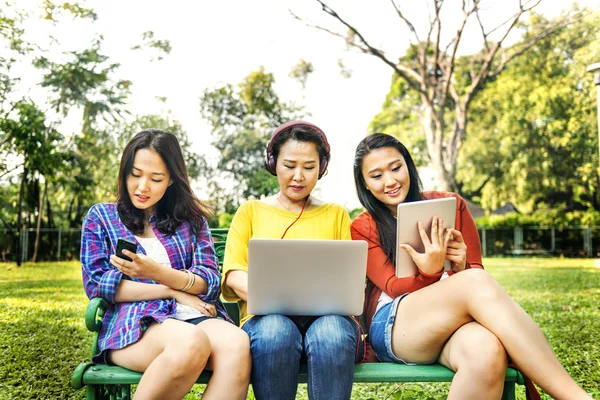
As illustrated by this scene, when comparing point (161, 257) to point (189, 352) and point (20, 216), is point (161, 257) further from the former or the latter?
point (20, 216)

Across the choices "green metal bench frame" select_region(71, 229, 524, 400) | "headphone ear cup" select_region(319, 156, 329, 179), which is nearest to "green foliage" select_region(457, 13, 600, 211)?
"headphone ear cup" select_region(319, 156, 329, 179)

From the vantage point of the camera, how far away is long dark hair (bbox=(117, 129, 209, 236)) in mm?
1890

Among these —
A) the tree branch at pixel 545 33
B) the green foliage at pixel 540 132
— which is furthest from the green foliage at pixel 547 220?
the tree branch at pixel 545 33

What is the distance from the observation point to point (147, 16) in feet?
22.3

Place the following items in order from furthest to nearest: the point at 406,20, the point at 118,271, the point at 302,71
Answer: the point at 406,20 < the point at 302,71 < the point at 118,271

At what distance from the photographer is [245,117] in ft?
32.0

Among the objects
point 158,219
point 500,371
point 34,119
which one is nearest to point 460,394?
point 500,371

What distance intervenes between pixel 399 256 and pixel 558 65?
1131cm

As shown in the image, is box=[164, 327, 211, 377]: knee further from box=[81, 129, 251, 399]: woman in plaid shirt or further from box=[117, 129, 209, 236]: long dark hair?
box=[117, 129, 209, 236]: long dark hair

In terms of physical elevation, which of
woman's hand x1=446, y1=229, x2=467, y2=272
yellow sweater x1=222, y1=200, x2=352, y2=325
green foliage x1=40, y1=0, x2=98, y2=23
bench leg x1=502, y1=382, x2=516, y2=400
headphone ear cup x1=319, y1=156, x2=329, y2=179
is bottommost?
bench leg x1=502, y1=382, x2=516, y2=400

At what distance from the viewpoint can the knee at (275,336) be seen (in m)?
1.58

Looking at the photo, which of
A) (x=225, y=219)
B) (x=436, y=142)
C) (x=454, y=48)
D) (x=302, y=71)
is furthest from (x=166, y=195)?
(x=436, y=142)

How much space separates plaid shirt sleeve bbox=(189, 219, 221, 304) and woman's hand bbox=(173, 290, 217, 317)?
30 mm

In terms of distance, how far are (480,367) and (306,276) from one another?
51 cm
